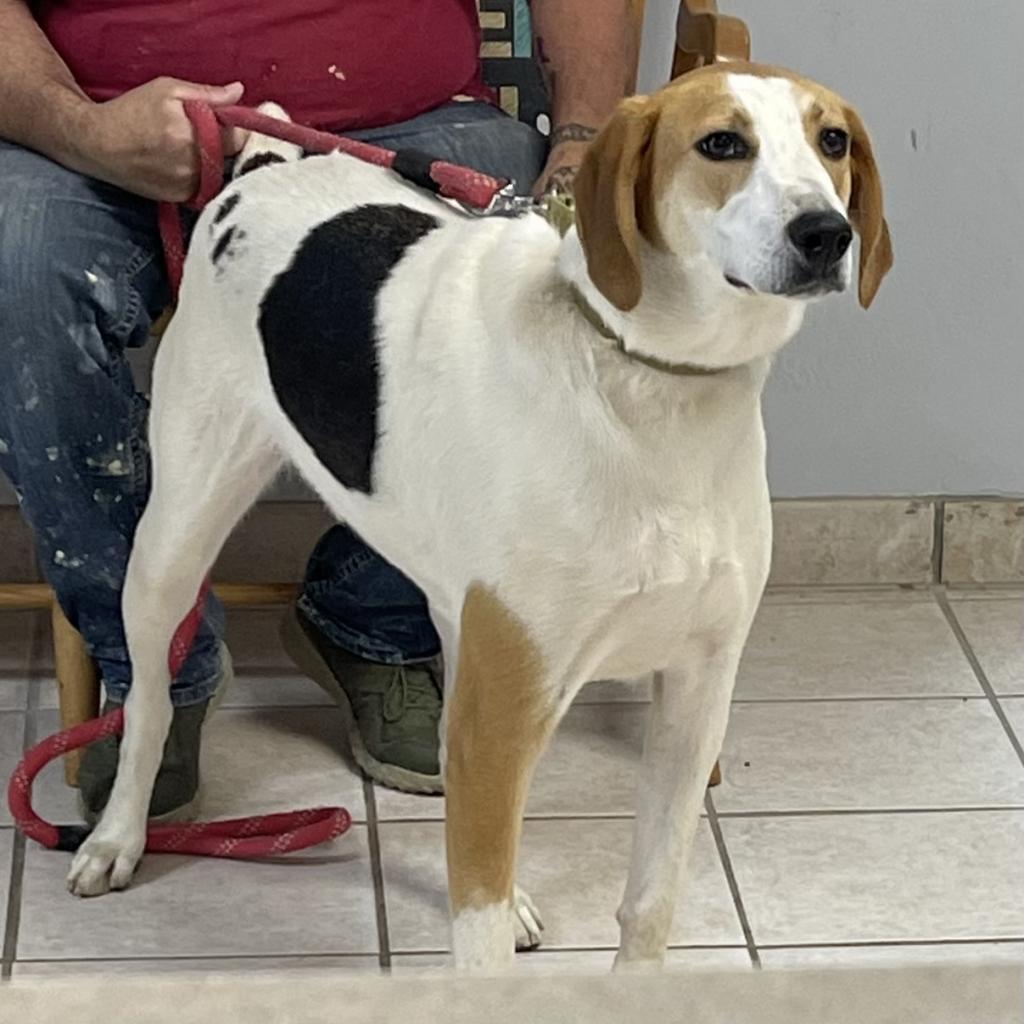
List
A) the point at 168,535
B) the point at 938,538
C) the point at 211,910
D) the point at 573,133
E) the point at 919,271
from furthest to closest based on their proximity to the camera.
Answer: the point at 938,538 < the point at 919,271 < the point at 573,133 < the point at 211,910 < the point at 168,535

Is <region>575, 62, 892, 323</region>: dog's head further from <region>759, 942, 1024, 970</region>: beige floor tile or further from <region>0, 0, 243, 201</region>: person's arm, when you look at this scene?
<region>759, 942, 1024, 970</region>: beige floor tile

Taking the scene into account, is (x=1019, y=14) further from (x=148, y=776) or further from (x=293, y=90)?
(x=148, y=776)

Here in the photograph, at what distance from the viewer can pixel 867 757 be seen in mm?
2188

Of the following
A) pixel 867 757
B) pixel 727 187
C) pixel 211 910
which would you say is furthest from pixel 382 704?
pixel 727 187

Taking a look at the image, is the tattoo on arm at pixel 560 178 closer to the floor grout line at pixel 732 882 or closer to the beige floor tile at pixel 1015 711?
the floor grout line at pixel 732 882

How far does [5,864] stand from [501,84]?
3.36ft

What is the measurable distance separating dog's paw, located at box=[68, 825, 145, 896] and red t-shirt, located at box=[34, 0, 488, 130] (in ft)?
2.44

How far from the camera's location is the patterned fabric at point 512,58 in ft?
7.34

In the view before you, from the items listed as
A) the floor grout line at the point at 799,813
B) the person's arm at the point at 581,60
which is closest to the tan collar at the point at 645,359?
the person's arm at the point at 581,60

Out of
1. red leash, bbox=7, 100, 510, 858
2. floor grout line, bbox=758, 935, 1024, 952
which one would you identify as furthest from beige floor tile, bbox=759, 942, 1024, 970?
red leash, bbox=7, 100, 510, 858

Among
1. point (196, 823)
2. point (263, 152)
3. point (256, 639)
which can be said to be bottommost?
point (256, 639)

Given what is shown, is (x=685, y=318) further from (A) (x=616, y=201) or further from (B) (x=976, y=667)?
(B) (x=976, y=667)

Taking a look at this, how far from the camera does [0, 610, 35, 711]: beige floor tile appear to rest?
2.31 metres

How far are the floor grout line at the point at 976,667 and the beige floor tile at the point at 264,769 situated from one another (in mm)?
748
